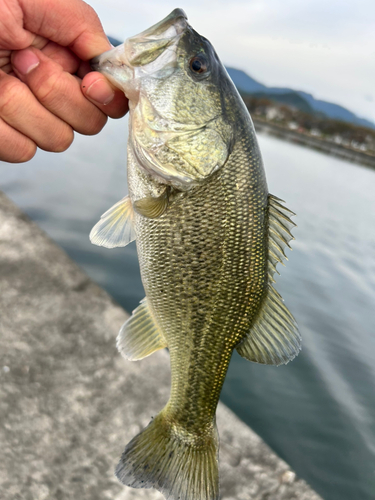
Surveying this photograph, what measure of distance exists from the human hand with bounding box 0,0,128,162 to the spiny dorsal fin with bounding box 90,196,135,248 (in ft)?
1.34

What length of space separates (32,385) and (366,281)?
7759mm

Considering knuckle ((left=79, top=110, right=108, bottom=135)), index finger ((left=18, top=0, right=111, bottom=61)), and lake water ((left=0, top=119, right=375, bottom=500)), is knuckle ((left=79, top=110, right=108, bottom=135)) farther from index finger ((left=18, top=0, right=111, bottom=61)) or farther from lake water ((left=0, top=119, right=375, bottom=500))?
lake water ((left=0, top=119, right=375, bottom=500))

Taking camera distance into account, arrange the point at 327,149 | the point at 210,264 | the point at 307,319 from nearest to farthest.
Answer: the point at 210,264 < the point at 307,319 < the point at 327,149

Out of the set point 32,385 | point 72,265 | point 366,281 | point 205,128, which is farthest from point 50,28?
point 366,281

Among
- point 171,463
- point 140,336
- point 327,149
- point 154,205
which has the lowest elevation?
point 171,463

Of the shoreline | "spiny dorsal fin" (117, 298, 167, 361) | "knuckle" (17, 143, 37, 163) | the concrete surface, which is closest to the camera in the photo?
"knuckle" (17, 143, 37, 163)

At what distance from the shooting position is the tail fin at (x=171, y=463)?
5.14ft

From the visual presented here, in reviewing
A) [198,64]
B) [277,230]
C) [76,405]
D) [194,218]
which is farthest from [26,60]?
[76,405]

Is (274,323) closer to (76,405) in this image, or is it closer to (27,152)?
(27,152)

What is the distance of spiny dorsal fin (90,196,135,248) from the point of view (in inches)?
67.1

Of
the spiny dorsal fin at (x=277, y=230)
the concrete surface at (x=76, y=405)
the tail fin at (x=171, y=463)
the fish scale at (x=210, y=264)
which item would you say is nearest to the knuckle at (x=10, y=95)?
the fish scale at (x=210, y=264)

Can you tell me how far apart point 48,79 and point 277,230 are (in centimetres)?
122

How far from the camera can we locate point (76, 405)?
267 centimetres

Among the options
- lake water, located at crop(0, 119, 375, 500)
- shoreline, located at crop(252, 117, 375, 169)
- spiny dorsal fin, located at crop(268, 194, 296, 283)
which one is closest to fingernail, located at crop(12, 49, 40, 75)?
spiny dorsal fin, located at crop(268, 194, 296, 283)
